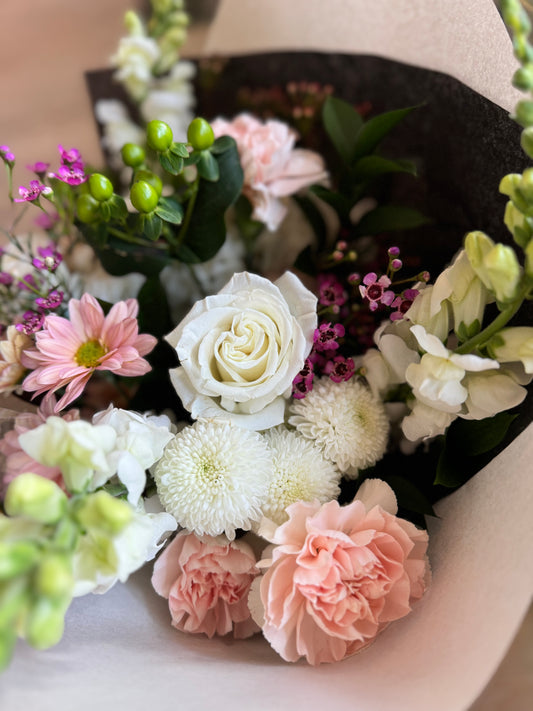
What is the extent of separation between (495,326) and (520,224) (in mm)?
61

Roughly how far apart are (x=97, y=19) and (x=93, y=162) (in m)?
0.21

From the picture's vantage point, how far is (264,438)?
1.42 ft

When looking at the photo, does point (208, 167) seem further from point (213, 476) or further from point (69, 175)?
point (213, 476)

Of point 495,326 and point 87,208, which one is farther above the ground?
point 495,326

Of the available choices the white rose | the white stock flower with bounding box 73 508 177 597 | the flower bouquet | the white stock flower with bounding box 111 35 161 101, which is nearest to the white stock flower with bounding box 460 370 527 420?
the flower bouquet

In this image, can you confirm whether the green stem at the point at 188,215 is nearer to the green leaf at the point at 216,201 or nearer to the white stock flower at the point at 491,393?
the green leaf at the point at 216,201

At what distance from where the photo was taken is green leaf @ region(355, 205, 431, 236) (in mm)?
514

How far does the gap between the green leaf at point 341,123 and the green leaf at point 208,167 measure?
0.47 feet

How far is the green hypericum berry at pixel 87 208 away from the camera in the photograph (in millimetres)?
454

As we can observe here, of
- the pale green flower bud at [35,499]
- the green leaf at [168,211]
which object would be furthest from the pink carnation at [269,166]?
the pale green flower bud at [35,499]

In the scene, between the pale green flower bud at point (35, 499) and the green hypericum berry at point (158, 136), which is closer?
the pale green flower bud at point (35, 499)

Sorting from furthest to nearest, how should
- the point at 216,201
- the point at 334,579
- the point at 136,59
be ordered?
the point at 136,59, the point at 216,201, the point at 334,579

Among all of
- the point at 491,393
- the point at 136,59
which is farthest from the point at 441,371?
the point at 136,59

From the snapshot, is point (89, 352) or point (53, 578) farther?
point (89, 352)
